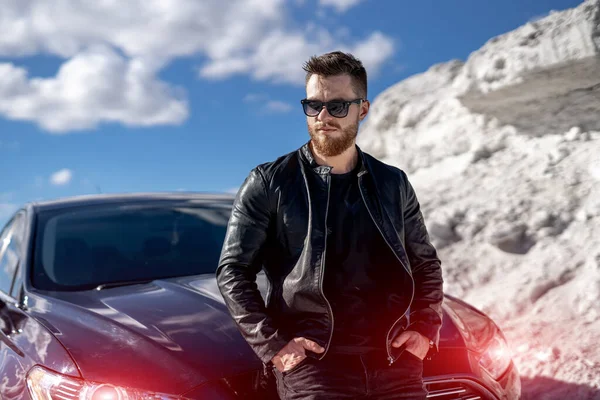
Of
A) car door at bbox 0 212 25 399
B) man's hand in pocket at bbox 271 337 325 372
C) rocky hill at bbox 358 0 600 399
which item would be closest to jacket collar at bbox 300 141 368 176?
man's hand in pocket at bbox 271 337 325 372

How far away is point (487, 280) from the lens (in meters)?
5.54

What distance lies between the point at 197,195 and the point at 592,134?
13.7 ft

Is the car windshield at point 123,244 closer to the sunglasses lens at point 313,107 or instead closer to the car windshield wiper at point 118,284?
the car windshield wiper at point 118,284

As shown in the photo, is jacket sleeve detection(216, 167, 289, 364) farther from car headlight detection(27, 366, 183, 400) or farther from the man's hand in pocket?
car headlight detection(27, 366, 183, 400)

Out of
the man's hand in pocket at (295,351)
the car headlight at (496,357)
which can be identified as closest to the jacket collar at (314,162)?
the man's hand in pocket at (295,351)

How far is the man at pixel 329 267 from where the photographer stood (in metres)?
2.07

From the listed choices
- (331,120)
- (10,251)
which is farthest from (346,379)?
(10,251)

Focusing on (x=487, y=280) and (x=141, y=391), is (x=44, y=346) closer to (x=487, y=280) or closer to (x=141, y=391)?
(x=141, y=391)

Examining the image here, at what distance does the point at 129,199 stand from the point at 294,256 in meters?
2.37

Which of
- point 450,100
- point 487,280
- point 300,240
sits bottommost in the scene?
point 487,280

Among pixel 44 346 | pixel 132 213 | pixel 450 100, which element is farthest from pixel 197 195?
pixel 450 100

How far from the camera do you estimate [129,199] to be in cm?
424

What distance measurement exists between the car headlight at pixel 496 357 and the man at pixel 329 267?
67 cm

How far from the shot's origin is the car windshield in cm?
348
